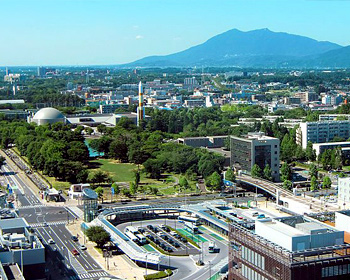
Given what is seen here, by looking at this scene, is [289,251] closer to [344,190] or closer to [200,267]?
[200,267]

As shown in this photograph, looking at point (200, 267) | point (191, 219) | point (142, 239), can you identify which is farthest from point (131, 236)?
point (200, 267)

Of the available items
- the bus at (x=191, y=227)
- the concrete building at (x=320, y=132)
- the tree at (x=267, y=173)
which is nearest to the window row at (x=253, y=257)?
the bus at (x=191, y=227)

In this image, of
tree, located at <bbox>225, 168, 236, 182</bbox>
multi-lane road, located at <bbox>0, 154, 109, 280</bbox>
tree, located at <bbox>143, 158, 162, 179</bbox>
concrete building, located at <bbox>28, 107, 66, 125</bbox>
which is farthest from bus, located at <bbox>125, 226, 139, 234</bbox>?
concrete building, located at <bbox>28, 107, 66, 125</bbox>

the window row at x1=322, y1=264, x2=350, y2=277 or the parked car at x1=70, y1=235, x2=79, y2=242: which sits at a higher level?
the window row at x1=322, y1=264, x2=350, y2=277

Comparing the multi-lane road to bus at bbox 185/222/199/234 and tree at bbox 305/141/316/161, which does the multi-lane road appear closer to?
bus at bbox 185/222/199/234

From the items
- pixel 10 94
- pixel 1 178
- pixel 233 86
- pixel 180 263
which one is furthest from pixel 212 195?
pixel 233 86

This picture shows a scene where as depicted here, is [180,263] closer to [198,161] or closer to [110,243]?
[110,243]
